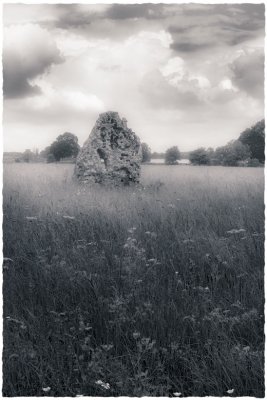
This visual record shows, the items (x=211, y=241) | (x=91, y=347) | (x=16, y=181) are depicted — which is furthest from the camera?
(x=16, y=181)

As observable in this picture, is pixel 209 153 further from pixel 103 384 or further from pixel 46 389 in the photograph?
pixel 46 389

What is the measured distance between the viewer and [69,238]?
5.55m

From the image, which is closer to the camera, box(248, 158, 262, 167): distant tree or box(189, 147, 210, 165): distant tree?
box(248, 158, 262, 167): distant tree

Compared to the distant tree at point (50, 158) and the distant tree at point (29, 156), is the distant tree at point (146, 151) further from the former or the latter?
the distant tree at point (29, 156)

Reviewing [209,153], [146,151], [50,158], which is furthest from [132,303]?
[146,151]

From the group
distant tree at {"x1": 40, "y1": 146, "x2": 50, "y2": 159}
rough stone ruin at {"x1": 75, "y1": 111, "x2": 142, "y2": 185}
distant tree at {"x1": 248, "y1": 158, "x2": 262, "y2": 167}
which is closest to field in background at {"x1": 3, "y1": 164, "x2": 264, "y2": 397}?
distant tree at {"x1": 40, "y1": 146, "x2": 50, "y2": 159}

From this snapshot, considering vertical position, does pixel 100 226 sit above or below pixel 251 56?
below

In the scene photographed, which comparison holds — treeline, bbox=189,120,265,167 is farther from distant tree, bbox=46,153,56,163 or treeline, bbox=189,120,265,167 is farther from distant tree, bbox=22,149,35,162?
distant tree, bbox=46,153,56,163

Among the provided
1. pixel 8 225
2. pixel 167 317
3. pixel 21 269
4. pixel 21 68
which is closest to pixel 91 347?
pixel 167 317

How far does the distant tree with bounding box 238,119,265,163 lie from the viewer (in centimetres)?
690

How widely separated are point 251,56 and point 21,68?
9.37ft

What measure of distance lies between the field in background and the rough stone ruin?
424 cm

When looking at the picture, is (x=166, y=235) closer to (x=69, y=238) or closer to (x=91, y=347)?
(x=69, y=238)

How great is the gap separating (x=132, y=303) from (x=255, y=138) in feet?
16.6
